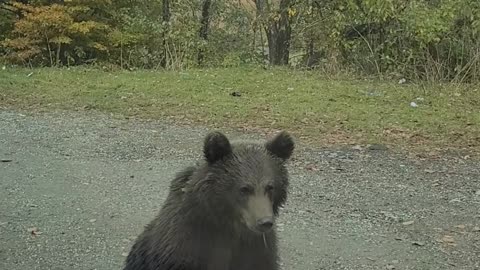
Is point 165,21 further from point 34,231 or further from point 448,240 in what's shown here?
point 448,240

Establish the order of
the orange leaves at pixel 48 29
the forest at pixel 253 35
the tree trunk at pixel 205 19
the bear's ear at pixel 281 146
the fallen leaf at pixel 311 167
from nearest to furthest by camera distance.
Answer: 1. the bear's ear at pixel 281 146
2. the fallen leaf at pixel 311 167
3. the forest at pixel 253 35
4. the orange leaves at pixel 48 29
5. the tree trunk at pixel 205 19

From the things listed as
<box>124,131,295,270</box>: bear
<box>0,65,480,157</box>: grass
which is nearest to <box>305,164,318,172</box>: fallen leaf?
<box>0,65,480,157</box>: grass

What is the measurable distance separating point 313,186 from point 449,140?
245 cm

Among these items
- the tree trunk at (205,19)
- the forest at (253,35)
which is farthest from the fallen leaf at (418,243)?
the tree trunk at (205,19)

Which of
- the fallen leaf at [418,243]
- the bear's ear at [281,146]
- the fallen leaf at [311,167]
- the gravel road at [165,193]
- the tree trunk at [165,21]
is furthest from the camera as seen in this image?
the tree trunk at [165,21]

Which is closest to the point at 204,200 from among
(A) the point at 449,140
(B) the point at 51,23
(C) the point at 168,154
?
(C) the point at 168,154

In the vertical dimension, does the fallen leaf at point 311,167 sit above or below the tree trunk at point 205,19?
above

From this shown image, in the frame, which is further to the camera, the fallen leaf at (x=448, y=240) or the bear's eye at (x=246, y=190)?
the fallen leaf at (x=448, y=240)

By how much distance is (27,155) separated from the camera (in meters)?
7.50

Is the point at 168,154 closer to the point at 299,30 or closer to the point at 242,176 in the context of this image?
the point at 242,176

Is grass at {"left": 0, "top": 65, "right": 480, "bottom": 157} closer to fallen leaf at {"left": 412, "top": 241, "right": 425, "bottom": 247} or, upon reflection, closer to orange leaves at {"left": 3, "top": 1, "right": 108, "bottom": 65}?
fallen leaf at {"left": 412, "top": 241, "right": 425, "bottom": 247}

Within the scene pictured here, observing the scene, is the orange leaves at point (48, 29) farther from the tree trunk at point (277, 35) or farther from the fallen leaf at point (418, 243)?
the fallen leaf at point (418, 243)

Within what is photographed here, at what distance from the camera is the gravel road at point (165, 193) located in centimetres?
489

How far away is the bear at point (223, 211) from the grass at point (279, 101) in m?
4.59
